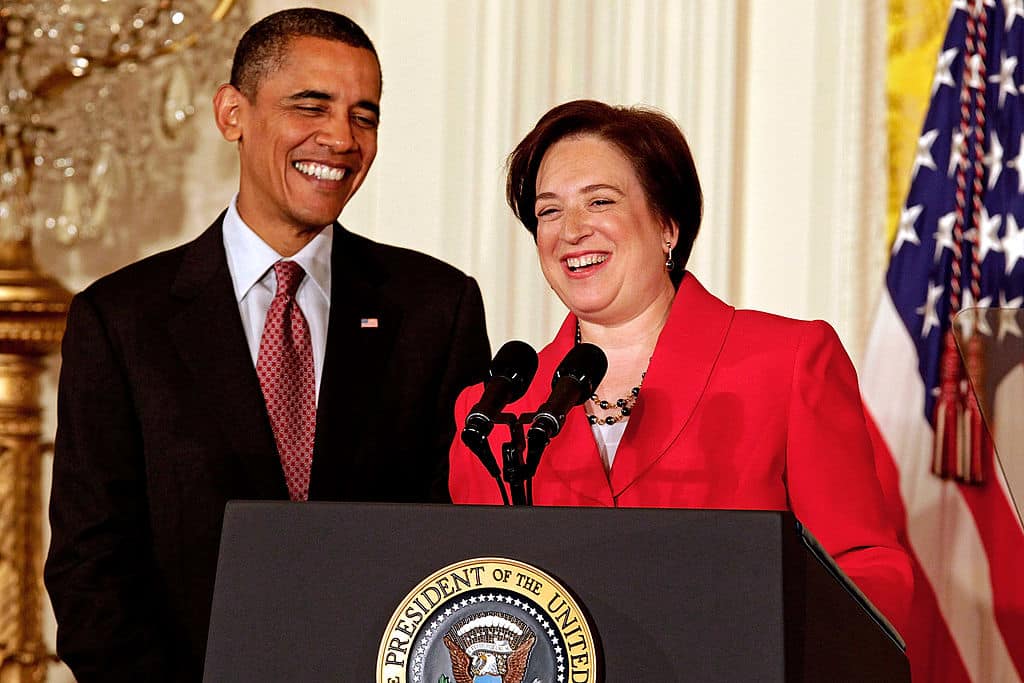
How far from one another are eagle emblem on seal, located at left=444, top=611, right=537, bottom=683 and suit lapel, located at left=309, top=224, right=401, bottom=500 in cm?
118

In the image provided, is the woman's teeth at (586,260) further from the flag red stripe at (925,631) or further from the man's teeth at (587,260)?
the flag red stripe at (925,631)

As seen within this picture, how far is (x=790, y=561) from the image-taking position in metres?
1.28

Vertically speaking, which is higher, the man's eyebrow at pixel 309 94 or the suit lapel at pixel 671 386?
the man's eyebrow at pixel 309 94

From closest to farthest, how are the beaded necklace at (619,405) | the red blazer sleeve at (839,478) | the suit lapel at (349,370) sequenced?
the red blazer sleeve at (839,478) < the beaded necklace at (619,405) < the suit lapel at (349,370)

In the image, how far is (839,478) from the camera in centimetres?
193

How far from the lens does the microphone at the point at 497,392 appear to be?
156 cm

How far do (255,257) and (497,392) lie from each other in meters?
1.09

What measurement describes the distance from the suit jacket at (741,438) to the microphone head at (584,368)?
0.39 metres

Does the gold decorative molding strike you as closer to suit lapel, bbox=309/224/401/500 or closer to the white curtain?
the white curtain

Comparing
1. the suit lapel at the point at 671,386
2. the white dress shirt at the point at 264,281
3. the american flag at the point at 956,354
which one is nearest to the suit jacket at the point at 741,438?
the suit lapel at the point at 671,386

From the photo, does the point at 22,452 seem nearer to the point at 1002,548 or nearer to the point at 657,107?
the point at 657,107

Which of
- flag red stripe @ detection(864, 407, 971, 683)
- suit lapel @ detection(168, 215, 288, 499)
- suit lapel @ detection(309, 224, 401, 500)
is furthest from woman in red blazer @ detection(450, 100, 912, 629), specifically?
flag red stripe @ detection(864, 407, 971, 683)

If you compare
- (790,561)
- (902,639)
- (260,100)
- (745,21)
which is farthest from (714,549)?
(745,21)

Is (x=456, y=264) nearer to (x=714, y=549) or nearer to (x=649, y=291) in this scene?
(x=649, y=291)
